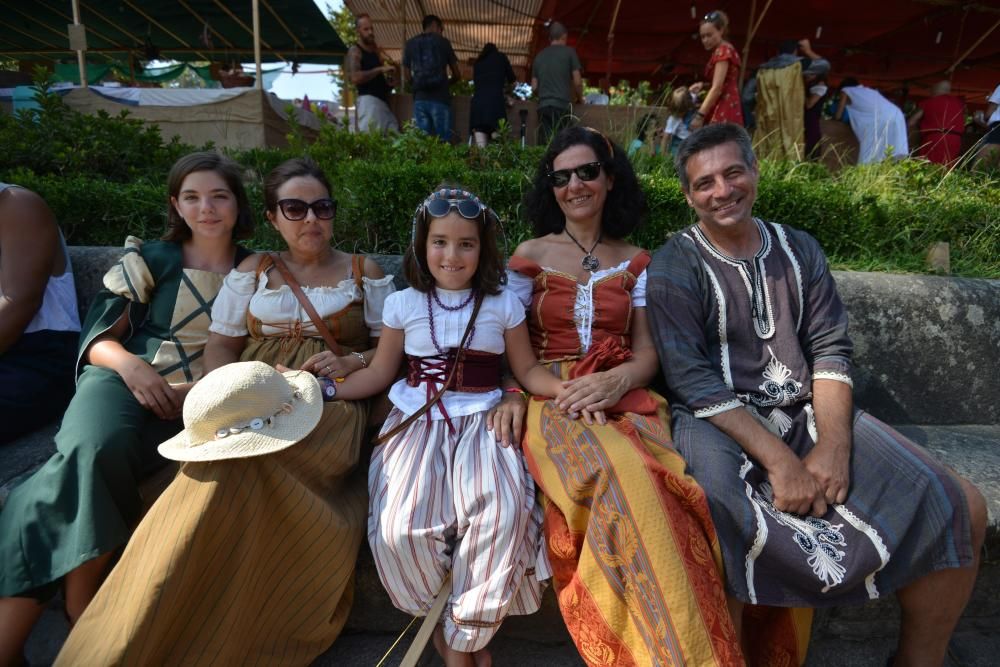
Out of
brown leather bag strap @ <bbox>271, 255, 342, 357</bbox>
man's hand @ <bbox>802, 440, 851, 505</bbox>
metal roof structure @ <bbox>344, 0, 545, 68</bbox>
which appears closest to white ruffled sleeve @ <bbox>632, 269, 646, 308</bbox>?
man's hand @ <bbox>802, 440, 851, 505</bbox>

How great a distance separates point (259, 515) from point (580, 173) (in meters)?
1.91

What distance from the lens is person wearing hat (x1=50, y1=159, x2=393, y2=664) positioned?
1583 mm

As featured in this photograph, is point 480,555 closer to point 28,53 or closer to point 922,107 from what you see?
point 922,107

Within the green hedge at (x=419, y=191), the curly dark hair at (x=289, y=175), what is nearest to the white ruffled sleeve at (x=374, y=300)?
the curly dark hair at (x=289, y=175)

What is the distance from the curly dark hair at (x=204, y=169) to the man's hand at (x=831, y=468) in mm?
2747

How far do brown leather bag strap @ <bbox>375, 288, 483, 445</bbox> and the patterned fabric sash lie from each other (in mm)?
18

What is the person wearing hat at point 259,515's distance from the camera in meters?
1.58

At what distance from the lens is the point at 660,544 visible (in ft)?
5.46

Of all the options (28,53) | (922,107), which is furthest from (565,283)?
(28,53)

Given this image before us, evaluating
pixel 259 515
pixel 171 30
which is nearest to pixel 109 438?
pixel 259 515

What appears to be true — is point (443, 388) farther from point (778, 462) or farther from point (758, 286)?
point (758, 286)

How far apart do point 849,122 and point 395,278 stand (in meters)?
7.20

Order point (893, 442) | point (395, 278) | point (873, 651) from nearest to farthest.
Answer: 1. point (893, 442)
2. point (873, 651)
3. point (395, 278)

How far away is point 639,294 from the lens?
8.25ft
